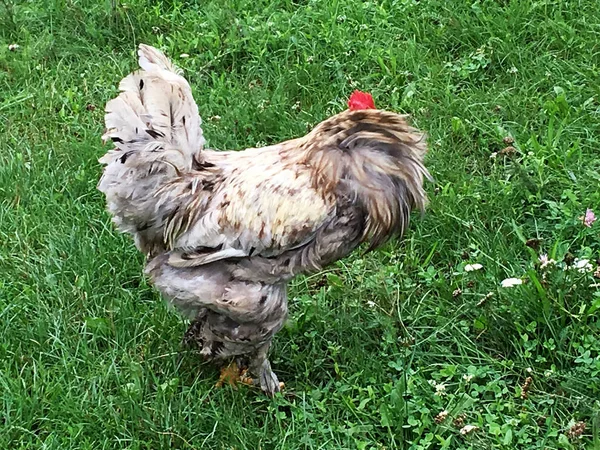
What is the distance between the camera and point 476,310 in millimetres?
3438

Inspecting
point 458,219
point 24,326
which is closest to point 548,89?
point 458,219

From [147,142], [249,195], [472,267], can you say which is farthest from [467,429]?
[147,142]

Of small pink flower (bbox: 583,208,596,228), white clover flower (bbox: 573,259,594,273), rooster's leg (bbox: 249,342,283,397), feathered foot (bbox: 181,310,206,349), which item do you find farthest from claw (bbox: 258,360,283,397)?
small pink flower (bbox: 583,208,596,228)

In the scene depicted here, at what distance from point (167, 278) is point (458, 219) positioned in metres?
1.53

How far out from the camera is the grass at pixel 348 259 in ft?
10.3

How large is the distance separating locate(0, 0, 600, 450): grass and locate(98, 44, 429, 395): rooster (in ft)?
1.81

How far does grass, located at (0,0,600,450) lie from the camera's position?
10.3ft

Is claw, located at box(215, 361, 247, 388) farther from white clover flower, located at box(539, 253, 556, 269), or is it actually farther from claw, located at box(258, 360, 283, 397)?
white clover flower, located at box(539, 253, 556, 269)

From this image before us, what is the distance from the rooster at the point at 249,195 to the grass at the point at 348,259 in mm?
551

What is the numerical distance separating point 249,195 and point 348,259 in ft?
3.97

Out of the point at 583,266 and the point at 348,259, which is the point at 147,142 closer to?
the point at 348,259

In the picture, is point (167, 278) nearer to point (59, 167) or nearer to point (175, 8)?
point (59, 167)

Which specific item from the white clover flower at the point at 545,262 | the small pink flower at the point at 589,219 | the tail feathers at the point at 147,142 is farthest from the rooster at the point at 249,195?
the small pink flower at the point at 589,219

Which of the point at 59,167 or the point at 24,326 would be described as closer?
the point at 24,326
